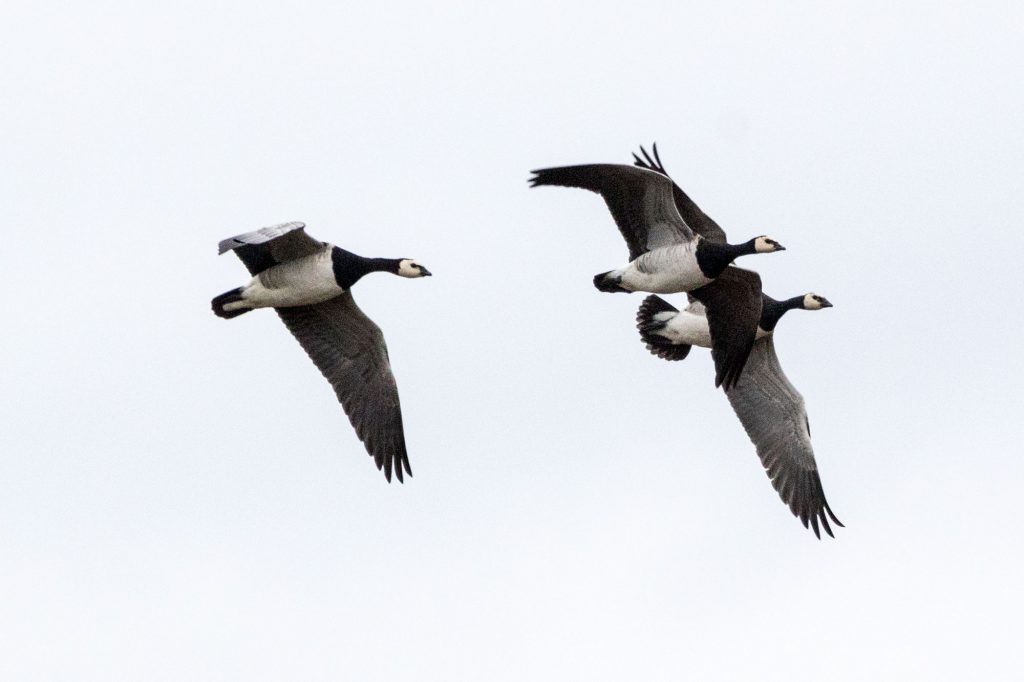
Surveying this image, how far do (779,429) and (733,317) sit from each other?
286 cm

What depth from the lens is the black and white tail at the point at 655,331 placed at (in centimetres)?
2464

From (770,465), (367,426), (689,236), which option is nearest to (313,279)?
(367,426)

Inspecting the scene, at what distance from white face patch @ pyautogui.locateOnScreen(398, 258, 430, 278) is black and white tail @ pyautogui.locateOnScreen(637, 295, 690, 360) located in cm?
395

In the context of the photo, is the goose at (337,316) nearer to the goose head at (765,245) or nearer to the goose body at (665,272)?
the goose body at (665,272)

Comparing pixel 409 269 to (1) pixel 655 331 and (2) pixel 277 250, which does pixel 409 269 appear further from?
(1) pixel 655 331

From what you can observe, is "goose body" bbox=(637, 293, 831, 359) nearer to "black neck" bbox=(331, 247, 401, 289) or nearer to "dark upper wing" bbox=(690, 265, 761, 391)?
"dark upper wing" bbox=(690, 265, 761, 391)

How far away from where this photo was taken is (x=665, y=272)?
21391mm

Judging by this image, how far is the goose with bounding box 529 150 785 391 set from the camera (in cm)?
2119

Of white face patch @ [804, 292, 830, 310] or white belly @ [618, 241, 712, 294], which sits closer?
white belly @ [618, 241, 712, 294]

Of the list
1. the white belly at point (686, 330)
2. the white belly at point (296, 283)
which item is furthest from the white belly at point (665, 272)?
the white belly at point (296, 283)

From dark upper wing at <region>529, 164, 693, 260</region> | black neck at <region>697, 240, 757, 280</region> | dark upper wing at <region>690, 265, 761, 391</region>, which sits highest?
dark upper wing at <region>529, 164, 693, 260</region>

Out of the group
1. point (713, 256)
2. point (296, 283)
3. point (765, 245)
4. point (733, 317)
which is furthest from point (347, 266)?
point (765, 245)

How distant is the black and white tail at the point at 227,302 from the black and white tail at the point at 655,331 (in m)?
5.78

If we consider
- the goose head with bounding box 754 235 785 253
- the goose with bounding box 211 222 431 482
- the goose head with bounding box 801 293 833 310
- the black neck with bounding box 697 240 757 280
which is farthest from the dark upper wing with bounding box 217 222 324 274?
the goose head with bounding box 801 293 833 310
